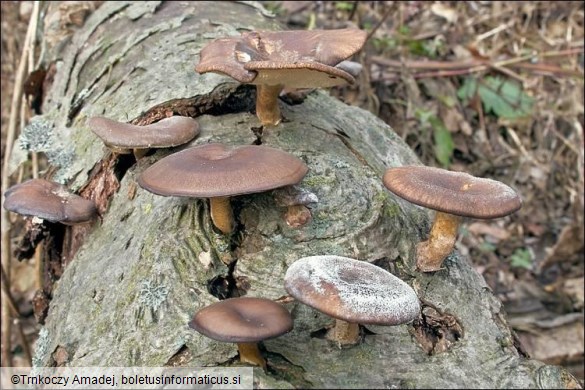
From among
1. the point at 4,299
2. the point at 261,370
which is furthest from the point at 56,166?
the point at 261,370

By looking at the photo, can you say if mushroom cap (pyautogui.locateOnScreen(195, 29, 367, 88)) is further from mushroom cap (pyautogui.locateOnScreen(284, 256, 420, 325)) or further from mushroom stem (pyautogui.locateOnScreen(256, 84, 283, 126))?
mushroom cap (pyautogui.locateOnScreen(284, 256, 420, 325))

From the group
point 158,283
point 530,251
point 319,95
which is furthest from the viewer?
point 530,251

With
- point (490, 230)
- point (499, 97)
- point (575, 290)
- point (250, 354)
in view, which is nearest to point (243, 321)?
point (250, 354)

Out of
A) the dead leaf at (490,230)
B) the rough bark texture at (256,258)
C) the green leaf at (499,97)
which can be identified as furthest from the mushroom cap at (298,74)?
the green leaf at (499,97)

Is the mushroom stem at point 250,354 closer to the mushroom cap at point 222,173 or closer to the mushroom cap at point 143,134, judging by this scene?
the mushroom cap at point 222,173

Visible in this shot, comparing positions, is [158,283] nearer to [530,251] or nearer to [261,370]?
[261,370]

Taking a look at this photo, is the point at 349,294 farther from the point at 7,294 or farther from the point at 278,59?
the point at 7,294
